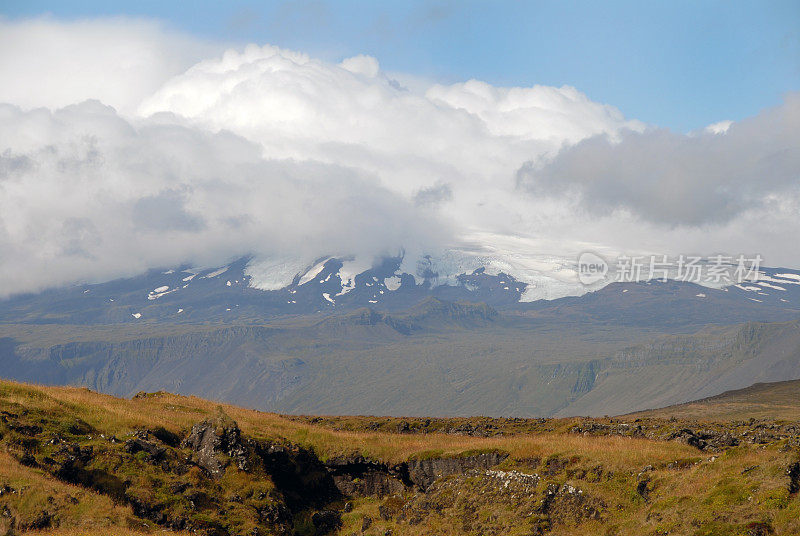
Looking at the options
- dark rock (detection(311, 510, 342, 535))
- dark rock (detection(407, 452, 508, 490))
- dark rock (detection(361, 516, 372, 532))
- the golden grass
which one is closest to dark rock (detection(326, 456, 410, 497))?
the golden grass

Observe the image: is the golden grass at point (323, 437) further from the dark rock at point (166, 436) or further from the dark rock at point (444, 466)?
the dark rock at point (166, 436)

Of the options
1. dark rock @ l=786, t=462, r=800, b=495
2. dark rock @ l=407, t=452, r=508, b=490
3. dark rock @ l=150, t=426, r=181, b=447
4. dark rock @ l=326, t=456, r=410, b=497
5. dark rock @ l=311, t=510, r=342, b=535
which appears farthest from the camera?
dark rock @ l=326, t=456, r=410, b=497

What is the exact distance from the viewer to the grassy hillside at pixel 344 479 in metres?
41.4

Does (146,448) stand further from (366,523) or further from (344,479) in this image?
(344,479)

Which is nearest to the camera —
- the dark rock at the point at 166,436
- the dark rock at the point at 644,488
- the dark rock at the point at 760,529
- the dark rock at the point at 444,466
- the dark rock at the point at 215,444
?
the dark rock at the point at 760,529

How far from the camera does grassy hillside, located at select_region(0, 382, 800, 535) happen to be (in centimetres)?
4138

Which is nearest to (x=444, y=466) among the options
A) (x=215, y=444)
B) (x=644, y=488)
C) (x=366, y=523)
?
(x=366, y=523)

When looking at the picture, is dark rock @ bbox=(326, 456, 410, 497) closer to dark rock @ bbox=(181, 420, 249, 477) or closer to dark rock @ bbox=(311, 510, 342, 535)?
dark rock @ bbox=(311, 510, 342, 535)

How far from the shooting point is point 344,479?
63469 mm

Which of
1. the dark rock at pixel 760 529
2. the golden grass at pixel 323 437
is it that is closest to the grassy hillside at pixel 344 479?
the dark rock at pixel 760 529

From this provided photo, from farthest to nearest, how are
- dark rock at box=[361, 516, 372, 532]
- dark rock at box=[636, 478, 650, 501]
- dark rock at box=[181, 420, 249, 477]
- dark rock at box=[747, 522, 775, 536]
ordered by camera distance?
dark rock at box=[181, 420, 249, 477] → dark rock at box=[361, 516, 372, 532] → dark rock at box=[636, 478, 650, 501] → dark rock at box=[747, 522, 775, 536]

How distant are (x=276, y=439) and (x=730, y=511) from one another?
34991 mm

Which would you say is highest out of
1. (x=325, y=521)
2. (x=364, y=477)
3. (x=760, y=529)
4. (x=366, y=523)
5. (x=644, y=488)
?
(x=760, y=529)

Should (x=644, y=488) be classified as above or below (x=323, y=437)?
above
